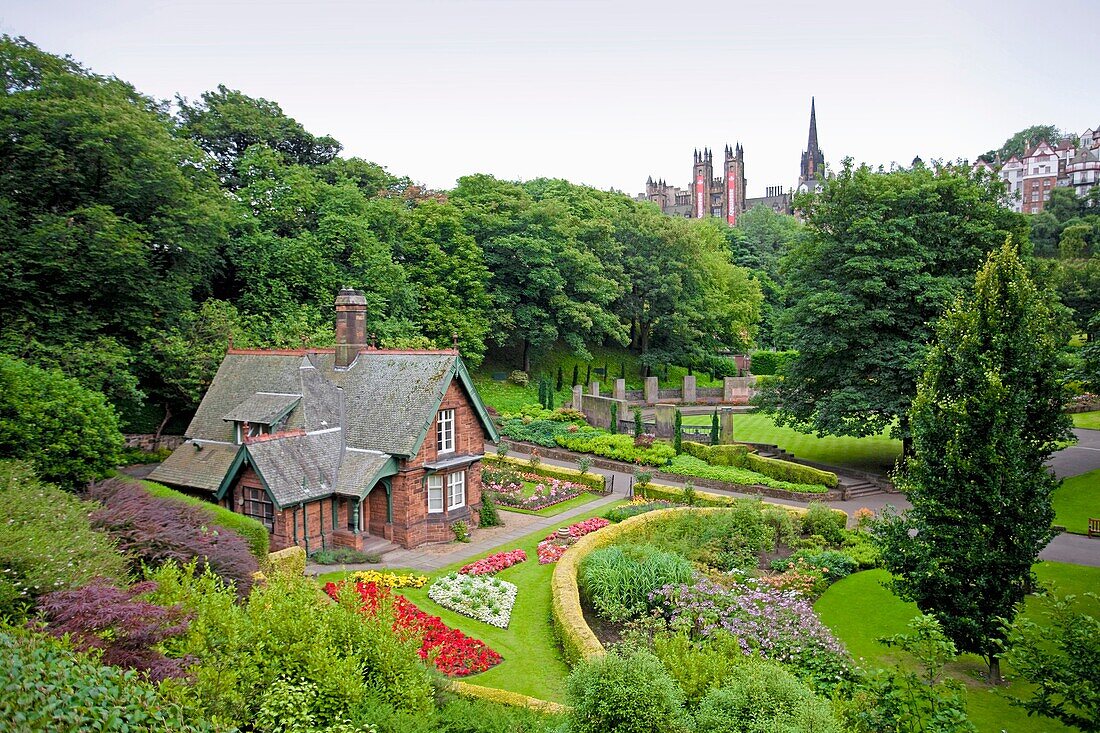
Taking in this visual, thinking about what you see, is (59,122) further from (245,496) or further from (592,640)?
(592,640)

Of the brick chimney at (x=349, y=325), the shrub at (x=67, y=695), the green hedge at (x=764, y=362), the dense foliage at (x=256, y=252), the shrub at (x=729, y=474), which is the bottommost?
the shrub at (x=729, y=474)

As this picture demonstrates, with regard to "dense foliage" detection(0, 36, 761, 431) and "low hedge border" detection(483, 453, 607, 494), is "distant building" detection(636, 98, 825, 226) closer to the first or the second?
"dense foliage" detection(0, 36, 761, 431)

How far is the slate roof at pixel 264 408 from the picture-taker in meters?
21.6

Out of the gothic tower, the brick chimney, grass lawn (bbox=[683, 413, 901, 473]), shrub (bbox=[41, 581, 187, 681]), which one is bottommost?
grass lawn (bbox=[683, 413, 901, 473])

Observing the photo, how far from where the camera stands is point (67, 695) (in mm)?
5723

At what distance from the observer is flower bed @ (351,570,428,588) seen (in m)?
17.8

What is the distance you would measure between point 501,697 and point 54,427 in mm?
13192

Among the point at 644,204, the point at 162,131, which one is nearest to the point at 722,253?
Answer: the point at 644,204

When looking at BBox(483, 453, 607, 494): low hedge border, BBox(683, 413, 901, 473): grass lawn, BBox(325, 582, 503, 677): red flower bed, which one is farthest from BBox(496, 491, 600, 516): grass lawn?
BBox(683, 413, 901, 473): grass lawn

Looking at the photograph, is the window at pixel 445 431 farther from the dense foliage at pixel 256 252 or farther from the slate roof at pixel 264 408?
the dense foliage at pixel 256 252

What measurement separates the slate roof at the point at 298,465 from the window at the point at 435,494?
3.03 m

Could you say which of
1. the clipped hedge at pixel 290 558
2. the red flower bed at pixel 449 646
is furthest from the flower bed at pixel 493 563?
the clipped hedge at pixel 290 558

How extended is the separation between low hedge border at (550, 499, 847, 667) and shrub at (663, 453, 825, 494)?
5.26 meters

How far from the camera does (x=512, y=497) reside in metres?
27.5
